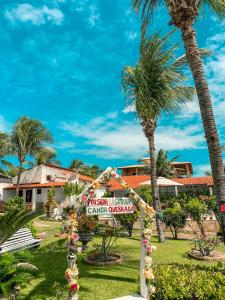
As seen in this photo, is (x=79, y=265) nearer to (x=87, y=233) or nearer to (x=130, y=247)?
(x=87, y=233)

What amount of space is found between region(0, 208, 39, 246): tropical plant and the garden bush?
129 inches

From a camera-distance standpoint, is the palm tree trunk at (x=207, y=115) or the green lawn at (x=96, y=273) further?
the green lawn at (x=96, y=273)

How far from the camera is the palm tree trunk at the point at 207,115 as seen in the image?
5586 mm

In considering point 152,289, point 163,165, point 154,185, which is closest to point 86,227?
point 154,185

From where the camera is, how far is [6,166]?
3959 cm

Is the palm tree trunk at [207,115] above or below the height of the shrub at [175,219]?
above

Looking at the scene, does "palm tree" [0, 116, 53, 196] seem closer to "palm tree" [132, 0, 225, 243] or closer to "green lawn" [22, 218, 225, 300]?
"green lawn" [22, 218, 225, 300]

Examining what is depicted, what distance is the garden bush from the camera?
15.9ft

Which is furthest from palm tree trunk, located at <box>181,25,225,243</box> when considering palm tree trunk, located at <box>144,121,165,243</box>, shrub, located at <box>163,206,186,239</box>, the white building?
the white building

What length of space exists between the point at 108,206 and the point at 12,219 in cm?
229

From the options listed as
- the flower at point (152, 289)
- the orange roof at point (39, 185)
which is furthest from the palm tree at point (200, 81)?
the orange roof at point (39, 185)

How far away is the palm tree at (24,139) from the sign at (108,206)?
29.3 meters

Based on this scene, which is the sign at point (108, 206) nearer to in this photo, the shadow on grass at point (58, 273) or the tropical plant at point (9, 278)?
the shadow on grass at point (58, 273)

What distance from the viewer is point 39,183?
38.4 metres
